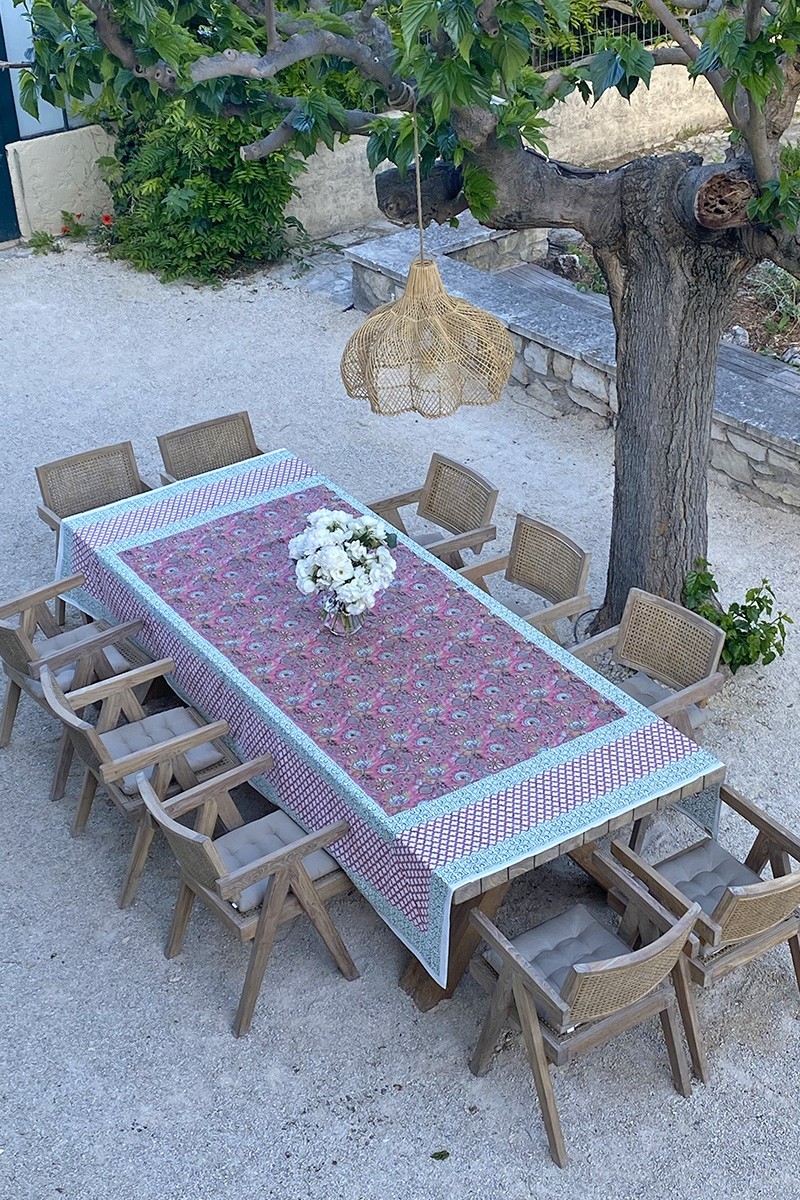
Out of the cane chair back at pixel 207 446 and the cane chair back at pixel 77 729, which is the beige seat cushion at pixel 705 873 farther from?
the cane chair back at pixel 207 446

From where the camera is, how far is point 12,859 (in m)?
5.46

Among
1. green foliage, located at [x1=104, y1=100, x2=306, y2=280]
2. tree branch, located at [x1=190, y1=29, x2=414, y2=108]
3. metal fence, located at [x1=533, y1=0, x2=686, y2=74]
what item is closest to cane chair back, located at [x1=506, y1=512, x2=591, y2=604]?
tree branch, located at [x1=190, y1=29, x2=414, y2=108]

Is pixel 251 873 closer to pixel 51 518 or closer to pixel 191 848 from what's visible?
pixel 191 848

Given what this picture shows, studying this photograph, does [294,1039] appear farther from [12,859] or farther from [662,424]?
[662,424]

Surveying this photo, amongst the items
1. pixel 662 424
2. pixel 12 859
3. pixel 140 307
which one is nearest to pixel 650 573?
pixel 662 424

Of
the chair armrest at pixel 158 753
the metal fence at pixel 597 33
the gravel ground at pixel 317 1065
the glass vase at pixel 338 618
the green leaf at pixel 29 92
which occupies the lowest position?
the gravel ground at pixel 317 1065

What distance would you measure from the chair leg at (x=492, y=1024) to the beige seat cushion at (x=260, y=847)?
0.75 m

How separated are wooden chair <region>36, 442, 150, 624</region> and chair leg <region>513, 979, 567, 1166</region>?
3348mm

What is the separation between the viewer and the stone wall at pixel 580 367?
7434mm

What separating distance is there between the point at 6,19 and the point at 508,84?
7.03 m

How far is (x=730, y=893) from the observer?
4.24 metres

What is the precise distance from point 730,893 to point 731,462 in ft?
Answer: 12.8

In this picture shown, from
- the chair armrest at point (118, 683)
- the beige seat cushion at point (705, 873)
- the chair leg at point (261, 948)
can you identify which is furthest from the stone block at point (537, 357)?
the chair leg at point (261, 948)

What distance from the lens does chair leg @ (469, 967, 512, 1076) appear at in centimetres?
434
